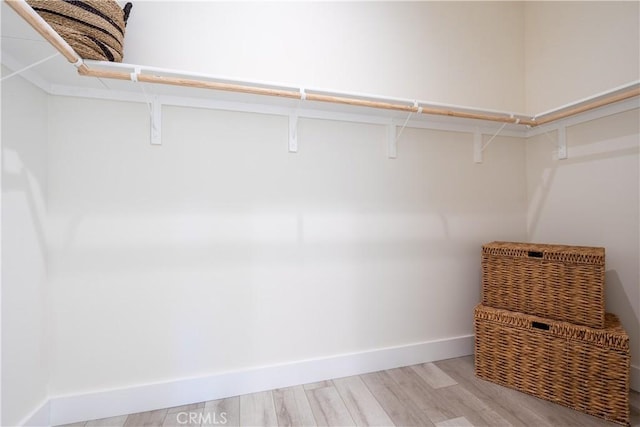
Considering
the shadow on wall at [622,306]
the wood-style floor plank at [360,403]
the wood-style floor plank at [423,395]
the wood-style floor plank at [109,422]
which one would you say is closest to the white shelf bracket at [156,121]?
the wood-style floor plank at [109,422]

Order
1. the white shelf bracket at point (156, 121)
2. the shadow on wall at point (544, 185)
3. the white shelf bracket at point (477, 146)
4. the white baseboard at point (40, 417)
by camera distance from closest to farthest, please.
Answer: the white baseboard at point (40, 417), the white shelf bracket at point (156, 121), the shadow on wall at point (544, 185), the white shelf bracket at point (477, 146)

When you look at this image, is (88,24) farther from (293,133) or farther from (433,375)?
(433,375)

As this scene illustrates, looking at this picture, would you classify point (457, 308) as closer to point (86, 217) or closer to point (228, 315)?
point (228, 315)

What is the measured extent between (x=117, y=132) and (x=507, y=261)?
7.19 ft

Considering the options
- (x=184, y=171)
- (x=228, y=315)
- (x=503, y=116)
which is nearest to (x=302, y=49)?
(x=184, y=171)

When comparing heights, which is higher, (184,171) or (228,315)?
(184,171)

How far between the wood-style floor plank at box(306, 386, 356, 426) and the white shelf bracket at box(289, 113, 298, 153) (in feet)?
4.35

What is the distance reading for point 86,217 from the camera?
1.33 m

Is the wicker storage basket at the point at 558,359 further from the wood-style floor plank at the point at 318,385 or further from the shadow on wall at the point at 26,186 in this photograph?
the shadow on wall at the point at 26,186

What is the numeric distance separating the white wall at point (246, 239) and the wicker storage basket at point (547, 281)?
0.85ft

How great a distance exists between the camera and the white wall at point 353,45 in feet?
4.90

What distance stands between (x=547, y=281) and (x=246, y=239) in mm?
1618

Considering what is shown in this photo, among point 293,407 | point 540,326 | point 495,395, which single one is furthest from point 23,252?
point 540,326

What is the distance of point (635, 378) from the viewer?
1511mm
